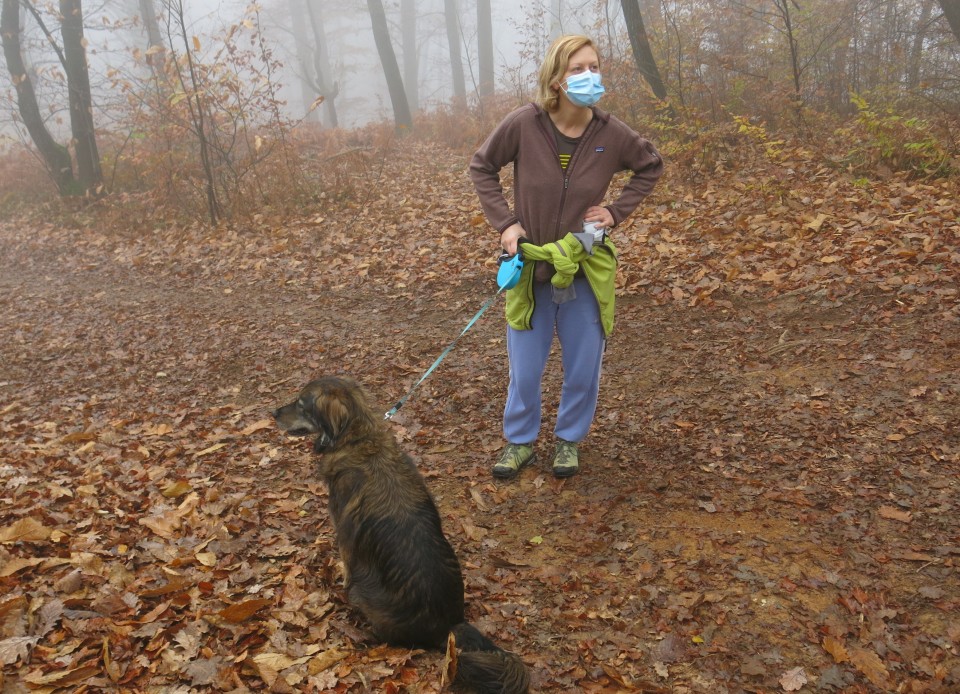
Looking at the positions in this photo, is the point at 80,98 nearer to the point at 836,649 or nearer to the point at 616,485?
the point at 616,485

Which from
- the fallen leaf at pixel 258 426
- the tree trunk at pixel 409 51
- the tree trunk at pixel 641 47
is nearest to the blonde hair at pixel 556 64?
the fallen leaf at pixel 258 426

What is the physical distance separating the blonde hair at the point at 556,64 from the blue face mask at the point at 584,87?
3.5 inches

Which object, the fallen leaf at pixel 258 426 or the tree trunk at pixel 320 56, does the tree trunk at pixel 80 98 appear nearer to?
the tree trunk at pixel 320 56

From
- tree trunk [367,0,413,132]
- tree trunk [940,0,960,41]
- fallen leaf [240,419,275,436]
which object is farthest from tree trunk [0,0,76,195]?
tree trunk [940,0,960,41]

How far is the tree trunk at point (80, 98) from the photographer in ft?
52.7

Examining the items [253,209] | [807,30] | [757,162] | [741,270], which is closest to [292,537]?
[741,270]

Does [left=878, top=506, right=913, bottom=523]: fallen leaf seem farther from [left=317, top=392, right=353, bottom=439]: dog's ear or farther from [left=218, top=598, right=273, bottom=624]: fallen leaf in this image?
[left=218, top=598, right=273, bottom=624]: fallen leaf

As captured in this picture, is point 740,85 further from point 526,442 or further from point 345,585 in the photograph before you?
point 345,585

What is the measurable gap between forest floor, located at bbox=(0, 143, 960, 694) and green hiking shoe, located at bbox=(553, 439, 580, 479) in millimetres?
131

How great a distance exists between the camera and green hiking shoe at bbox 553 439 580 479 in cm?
507

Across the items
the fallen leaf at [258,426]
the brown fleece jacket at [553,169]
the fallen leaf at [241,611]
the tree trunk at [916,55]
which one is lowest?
the fallen leaf at [241,611]

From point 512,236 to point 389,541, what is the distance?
215 cm

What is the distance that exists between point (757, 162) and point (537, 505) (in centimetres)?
812

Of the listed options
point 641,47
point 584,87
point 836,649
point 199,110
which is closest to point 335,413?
point 584,87
